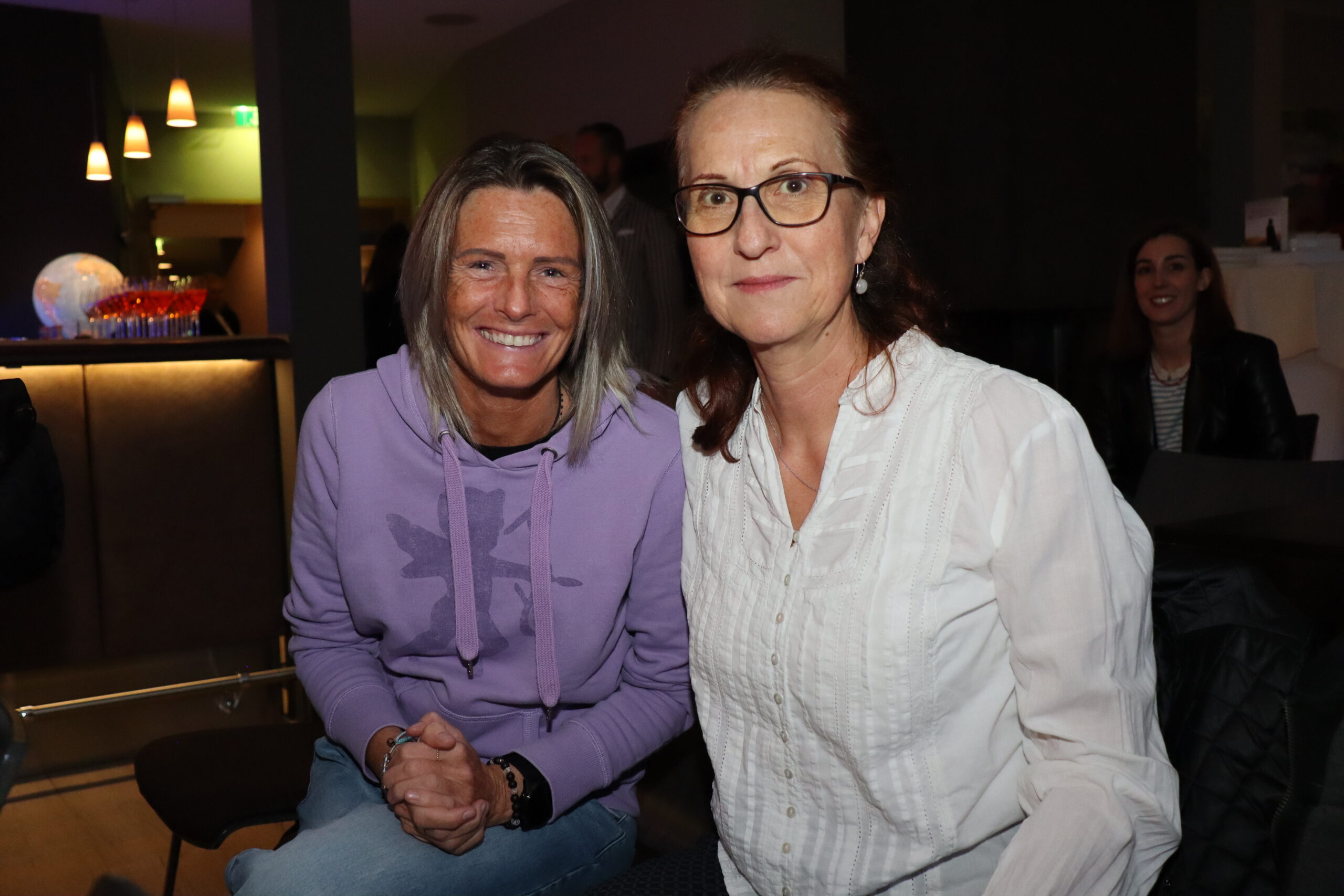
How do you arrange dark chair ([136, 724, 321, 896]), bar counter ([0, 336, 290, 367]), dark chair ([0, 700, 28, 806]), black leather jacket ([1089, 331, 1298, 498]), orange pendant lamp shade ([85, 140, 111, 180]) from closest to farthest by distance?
dark chair ([0, 700, 28, 806]), dark chair ([136, 724, 321, 896]), bar counter ([0, 336, 290, 367]), black leather jacket ([1089, 331, 1298, 498]), orange pendant lamp shade ([85, 140, 111, 180])

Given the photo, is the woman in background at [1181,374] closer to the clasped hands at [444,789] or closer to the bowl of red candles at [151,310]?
the clasped hands at [444,789]

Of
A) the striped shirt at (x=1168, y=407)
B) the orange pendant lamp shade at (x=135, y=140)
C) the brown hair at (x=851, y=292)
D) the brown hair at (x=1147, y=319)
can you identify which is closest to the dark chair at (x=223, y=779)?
the brown hair at (x=851, y=292)

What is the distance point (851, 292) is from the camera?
4.32ft

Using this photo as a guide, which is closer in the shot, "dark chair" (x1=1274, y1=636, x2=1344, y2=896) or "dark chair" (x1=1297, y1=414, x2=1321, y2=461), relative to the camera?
"dark chair" (x1=1274, y1=636, x2=1344, y2=896)

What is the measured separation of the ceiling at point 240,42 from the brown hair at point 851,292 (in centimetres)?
632

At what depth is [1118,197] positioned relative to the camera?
532 cm

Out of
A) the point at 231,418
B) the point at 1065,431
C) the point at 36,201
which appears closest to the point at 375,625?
the point at 1065,431

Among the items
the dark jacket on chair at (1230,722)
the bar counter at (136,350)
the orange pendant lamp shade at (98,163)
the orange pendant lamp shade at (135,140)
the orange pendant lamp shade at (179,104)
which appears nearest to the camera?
the dark jacket on chair at (1230,722)

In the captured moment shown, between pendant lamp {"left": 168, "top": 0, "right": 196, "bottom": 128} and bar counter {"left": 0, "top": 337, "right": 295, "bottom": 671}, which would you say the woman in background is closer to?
bar counter {"left": 0, "top": 337, "right": 295, "bottom": 671}

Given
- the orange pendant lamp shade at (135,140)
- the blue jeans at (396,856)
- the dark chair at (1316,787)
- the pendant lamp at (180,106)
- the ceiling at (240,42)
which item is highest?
the ceiling at (240,42)

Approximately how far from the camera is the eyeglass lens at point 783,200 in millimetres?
1202

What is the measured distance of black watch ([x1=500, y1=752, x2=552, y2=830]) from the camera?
138 cm

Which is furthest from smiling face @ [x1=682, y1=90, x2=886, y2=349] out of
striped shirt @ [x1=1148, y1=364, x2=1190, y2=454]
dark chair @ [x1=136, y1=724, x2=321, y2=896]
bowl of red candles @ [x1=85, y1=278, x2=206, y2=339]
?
bowl of red candles @ [x1=85, y1=278, x2=206, y2=339]

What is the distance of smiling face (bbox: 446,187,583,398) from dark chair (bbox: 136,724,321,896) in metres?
0.74
